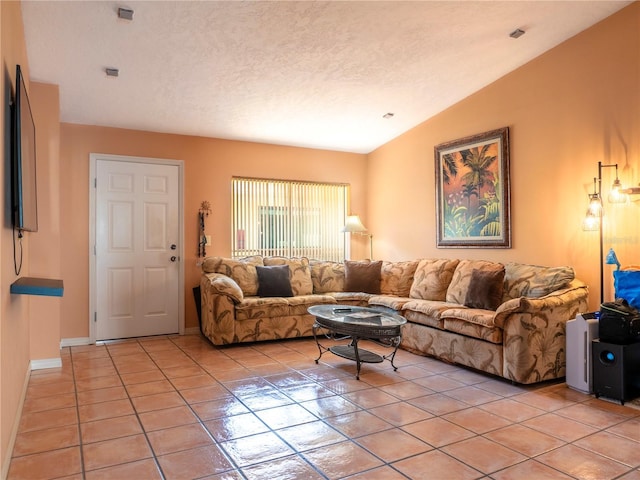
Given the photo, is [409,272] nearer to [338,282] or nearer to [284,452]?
[338,282]

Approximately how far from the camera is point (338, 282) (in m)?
5.59

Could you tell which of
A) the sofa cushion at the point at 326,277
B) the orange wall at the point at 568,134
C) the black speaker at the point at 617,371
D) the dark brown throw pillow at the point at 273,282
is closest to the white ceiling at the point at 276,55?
the orange wall at the point at 568,134

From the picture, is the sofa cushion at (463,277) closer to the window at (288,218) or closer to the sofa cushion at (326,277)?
the sofa cushion at (326,277)

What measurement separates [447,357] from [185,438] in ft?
7.84

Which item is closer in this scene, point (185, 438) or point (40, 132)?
point (185, 438)

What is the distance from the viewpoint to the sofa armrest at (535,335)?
322 centimetres

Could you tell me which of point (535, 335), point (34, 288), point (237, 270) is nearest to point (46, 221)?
point (34, 288)

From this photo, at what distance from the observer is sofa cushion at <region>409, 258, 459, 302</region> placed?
15.2 ft

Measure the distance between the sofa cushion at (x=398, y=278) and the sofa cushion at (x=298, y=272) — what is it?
0.92 m

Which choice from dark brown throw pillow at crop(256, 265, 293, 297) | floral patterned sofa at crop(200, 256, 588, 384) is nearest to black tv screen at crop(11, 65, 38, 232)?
floral patterned sofa at crop(200, 256, 588, 384)

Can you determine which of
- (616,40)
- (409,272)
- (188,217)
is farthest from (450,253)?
(188,217)

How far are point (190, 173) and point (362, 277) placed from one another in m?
2.47

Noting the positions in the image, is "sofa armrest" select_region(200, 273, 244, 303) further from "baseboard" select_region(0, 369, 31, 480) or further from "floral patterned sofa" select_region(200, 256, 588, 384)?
"baseboard" select_region(0, 369, 31, 480)

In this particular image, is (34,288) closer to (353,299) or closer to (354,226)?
(353,299)
